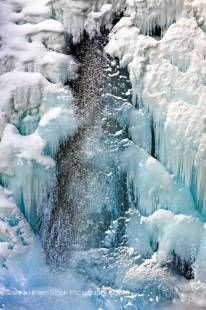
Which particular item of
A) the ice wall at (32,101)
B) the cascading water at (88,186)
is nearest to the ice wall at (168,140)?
the cascading water at (88,186)

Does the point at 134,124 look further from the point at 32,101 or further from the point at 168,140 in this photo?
the point at 32,101

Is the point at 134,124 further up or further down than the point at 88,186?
further up

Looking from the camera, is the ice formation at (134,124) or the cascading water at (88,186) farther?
the cascading water at (88,186)

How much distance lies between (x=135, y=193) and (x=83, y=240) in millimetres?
682

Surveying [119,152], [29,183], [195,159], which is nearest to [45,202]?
[29,183]

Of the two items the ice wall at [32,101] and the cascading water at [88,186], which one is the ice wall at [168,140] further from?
the ice wall at [32,101]

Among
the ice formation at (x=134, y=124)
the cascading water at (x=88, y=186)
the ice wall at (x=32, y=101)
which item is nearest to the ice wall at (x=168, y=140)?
the ice formation at (x=134, y=124)

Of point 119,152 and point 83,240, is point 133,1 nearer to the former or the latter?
point 119,152

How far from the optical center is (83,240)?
548 cm

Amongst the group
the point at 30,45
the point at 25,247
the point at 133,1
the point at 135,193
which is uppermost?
the point at 133,1

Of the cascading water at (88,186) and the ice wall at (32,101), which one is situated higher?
the ice wall at (32,101)

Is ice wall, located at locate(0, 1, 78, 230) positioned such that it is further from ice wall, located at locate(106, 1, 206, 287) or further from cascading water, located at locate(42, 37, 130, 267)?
ice wall, located at locate(106, 1, 206, 287)

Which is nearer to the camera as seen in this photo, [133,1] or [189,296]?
[189,296]

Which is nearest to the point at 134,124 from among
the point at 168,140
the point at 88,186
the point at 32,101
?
the point at 168,140
